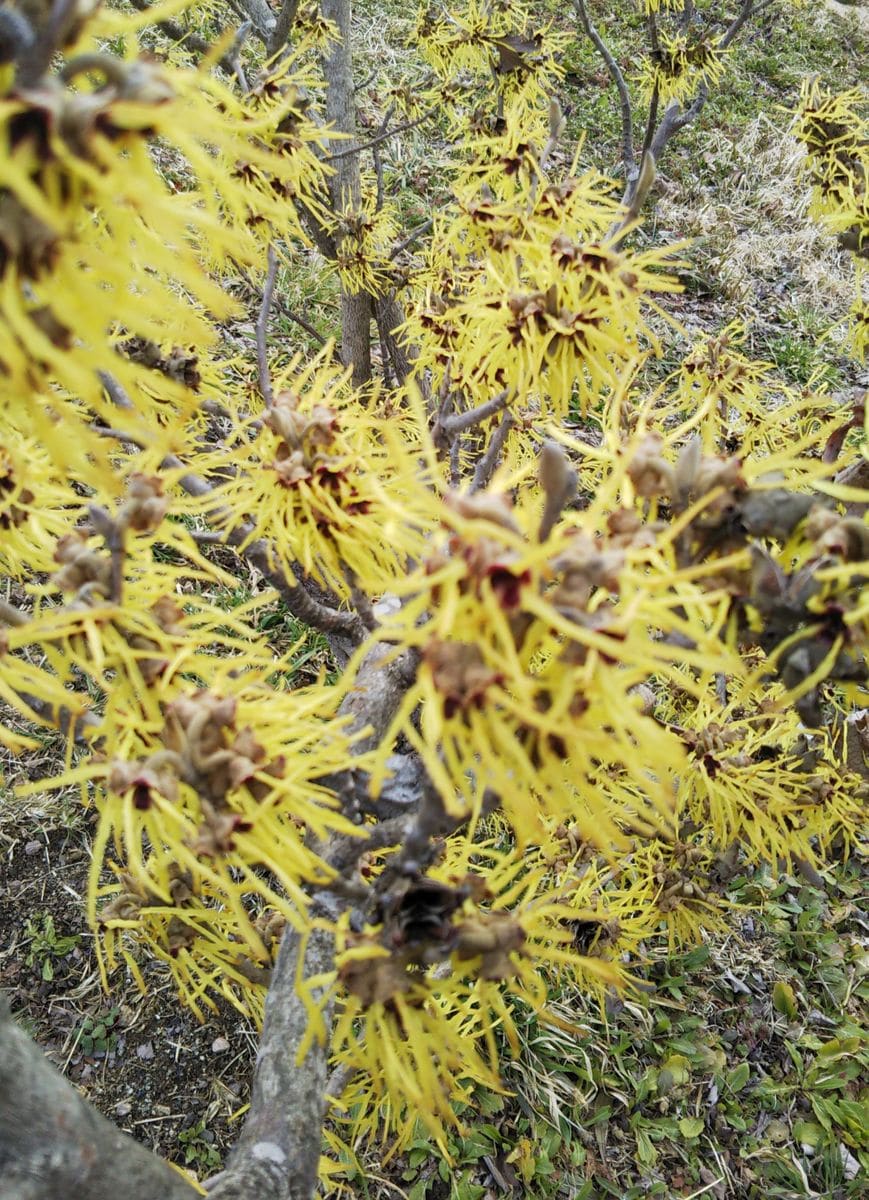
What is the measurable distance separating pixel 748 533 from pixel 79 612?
0.59 metres

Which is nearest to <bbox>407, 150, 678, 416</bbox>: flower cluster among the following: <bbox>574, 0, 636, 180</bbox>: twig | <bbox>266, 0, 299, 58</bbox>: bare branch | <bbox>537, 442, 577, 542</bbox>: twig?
<bbox>537, 442, 577, 542</bbox>: twig

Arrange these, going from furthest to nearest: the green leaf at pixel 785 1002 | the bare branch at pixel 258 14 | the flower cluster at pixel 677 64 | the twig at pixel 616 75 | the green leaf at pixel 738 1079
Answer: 1. the flower cluster at pixel 677 64
2. the twig at pixel 616 75
3. the bare branch at pixel 258 14
4. the green leaf at pixel 785 1002
5. the green leaf at pixel 738 1079

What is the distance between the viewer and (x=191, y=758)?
0.71m

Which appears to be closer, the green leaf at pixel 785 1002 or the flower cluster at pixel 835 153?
the flower cluster at pixel 835 153

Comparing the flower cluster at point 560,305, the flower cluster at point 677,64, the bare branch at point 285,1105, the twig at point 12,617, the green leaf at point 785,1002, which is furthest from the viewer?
the flower cluster at point 677,64

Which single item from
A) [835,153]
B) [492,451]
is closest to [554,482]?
[492,451]

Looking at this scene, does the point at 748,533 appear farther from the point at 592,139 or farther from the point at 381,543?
the point at 592,139

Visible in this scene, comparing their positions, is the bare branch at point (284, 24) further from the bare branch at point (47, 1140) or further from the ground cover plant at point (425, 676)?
the bare branch at point (47, 1140)

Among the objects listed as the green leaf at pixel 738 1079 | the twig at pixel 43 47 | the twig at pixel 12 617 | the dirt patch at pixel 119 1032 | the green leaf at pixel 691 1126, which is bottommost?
the dirt patch at pixel 119 1032

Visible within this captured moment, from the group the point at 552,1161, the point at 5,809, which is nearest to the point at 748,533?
the point at 552,1161

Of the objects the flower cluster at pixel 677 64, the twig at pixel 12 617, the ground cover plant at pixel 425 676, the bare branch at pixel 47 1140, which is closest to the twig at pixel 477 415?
the ground cover plant at pixel 425 676

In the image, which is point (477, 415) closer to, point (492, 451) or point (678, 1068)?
point (492, 451)

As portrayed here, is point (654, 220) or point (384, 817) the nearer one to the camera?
point (384, 817)

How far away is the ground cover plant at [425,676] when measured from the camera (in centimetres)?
54
